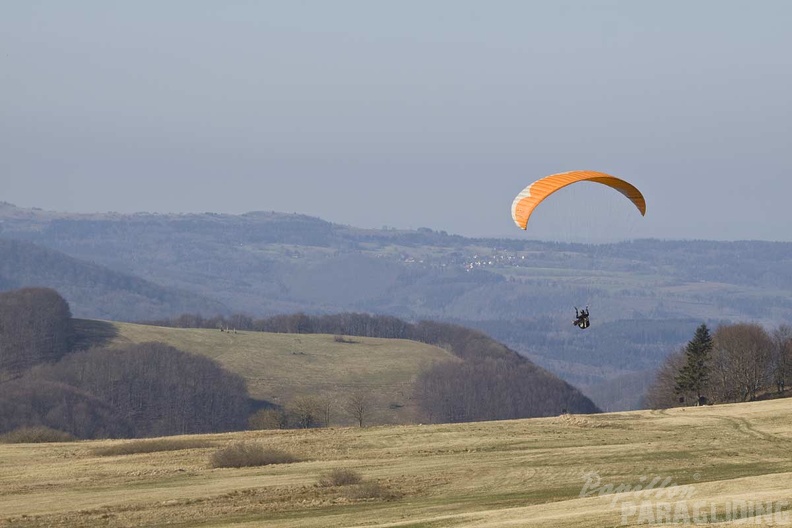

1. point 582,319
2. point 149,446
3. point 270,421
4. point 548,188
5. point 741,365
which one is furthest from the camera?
point 741,365

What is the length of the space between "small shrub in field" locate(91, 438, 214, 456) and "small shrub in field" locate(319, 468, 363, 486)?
16773mm

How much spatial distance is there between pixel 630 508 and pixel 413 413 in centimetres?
13682

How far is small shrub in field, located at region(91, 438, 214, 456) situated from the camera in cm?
6925

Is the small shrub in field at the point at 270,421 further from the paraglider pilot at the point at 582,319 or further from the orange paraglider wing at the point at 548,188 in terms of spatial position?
the paraglider pilot at the point at 582,319

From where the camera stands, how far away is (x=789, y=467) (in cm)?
5428

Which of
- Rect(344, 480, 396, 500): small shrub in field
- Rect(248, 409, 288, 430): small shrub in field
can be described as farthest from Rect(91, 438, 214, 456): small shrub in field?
Rect(248, 409, 288, 430): small shrub in field

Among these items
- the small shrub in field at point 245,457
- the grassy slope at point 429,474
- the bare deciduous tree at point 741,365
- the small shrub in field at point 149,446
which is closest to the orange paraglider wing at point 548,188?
the grassy slope at point 429,474

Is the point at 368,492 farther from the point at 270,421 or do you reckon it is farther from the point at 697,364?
the point at 697,364

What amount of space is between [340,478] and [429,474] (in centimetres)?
478

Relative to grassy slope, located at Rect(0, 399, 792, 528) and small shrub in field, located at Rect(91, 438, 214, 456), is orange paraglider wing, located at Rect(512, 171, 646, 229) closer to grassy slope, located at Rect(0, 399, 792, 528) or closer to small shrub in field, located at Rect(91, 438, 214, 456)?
grassy slope, located at Rect(0, 399, 792, 528)

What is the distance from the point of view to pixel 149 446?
2753 inches

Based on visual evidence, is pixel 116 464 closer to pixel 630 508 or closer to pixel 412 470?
pixel 412 470

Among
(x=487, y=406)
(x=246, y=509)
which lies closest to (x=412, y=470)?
(x=246, y=509)

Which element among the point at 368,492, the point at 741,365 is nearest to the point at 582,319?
the point at 368,492
